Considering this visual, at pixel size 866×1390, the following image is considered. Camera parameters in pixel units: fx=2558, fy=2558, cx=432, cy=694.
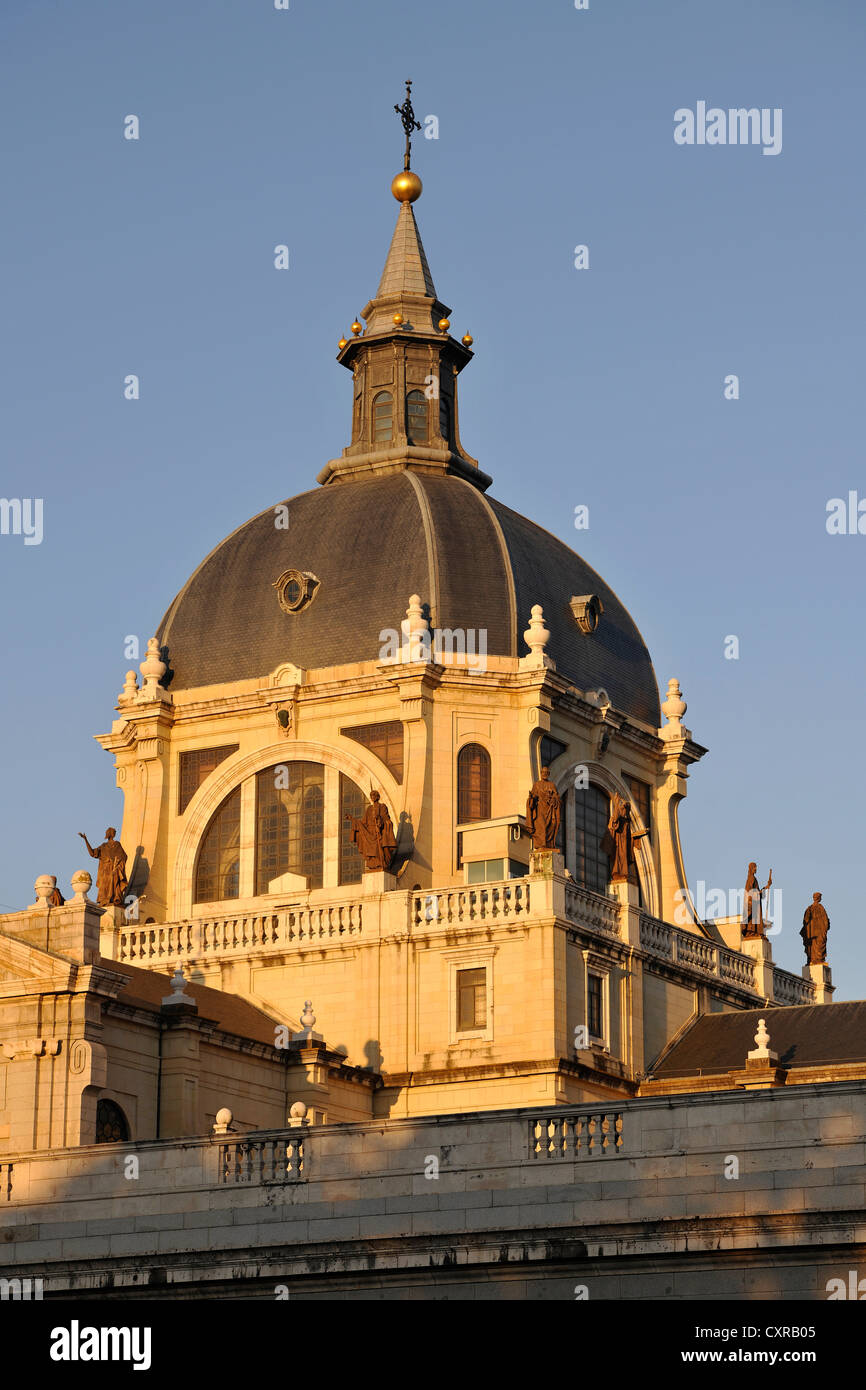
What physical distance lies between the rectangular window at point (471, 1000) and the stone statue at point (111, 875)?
1179 centimetres

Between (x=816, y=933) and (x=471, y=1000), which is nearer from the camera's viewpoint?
(x=471, y=1000)

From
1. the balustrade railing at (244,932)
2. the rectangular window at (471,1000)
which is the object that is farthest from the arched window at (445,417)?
the rectangular window at (471,1000)

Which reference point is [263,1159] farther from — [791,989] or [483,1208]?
[791,989]

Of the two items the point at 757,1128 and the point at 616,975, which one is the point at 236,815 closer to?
the point at 616,975

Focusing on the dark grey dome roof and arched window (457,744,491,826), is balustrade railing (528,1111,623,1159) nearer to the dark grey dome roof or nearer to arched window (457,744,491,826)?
arched window (457,744,491,826)

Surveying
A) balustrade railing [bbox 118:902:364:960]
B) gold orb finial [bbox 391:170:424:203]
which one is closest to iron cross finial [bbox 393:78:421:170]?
gold orb finial [bbox 391:170:424:203]

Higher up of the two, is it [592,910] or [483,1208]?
[592,910]

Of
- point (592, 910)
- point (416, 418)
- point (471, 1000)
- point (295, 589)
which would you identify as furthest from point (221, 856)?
point (416, 418)

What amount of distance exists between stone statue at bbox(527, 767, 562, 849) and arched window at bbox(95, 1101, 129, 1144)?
1430cm

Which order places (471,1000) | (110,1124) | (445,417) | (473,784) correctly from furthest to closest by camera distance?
(445,417), (473,784), (471,1000), (110,1124)

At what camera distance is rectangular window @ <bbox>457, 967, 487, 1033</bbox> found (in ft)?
217

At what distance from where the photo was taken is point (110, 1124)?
57938 mm

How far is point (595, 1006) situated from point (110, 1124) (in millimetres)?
15145

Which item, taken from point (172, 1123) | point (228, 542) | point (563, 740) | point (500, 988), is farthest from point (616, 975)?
point (228, 542)
